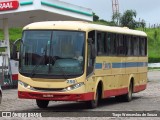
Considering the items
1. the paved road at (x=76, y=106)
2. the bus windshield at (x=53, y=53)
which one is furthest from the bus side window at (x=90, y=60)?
the paved road at (x=76, y=106)

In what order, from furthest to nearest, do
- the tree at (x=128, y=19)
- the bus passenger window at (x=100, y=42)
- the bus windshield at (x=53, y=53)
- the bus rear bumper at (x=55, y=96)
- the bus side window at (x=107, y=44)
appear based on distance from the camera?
1. the tree at (x=128, y=19)
2. the bus side window at (x=107, y=44)
3. the bus passenger window at (x=100, y=42)
4. the bus windshield at (x=53, y=53)
5. the bus rear bumper at (x=55, y=96)

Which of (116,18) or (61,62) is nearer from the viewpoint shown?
(61,62)

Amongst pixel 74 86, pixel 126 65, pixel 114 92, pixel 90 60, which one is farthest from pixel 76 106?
pixel 126 65

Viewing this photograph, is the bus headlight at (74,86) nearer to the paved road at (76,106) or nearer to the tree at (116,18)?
the paved road at (76,106)

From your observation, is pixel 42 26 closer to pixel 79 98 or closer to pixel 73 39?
pixel 73 39

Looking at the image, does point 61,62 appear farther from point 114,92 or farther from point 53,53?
point 114,92

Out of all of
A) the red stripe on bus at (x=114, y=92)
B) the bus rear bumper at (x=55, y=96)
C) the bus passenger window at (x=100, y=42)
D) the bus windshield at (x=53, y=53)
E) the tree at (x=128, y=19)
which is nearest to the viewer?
the bus rear bumper at (x=55, y=96)

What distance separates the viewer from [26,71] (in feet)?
58.9

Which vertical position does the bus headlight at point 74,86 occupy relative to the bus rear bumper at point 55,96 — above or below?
above

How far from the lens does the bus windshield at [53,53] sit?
57.9 ft

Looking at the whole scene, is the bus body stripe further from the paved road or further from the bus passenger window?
the paved road

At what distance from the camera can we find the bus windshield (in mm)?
17641

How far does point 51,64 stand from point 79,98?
1.44 meters

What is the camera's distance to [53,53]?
17750mm
